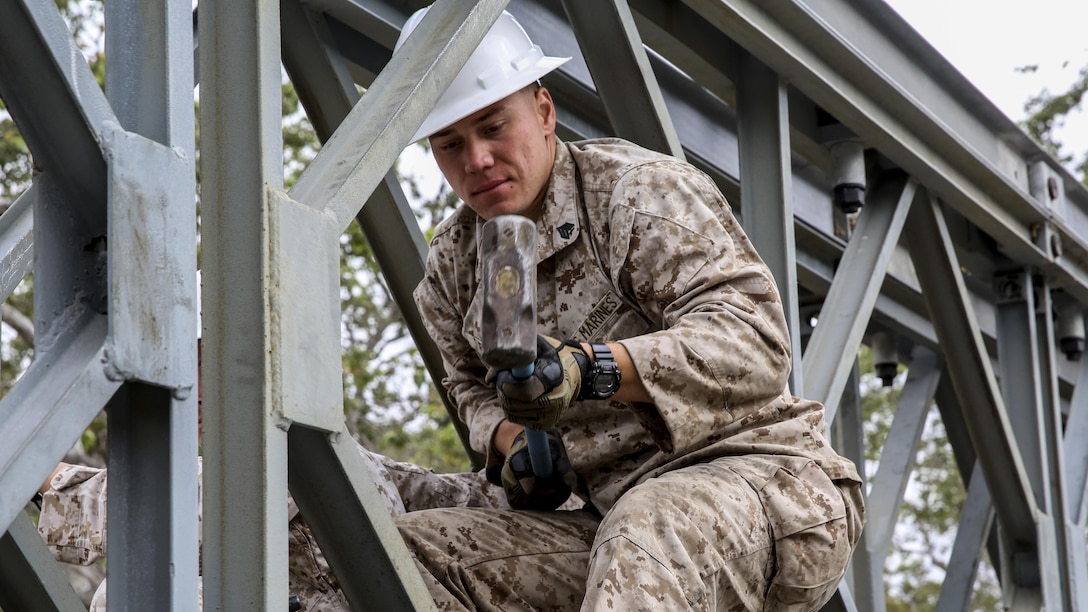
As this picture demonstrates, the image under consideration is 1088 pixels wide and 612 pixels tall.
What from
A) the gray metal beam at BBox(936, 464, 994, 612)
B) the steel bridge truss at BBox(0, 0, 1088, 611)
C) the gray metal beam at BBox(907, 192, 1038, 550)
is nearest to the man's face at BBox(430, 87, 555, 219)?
the steel bridge truss at BBox(0, 0, 1088, 611)

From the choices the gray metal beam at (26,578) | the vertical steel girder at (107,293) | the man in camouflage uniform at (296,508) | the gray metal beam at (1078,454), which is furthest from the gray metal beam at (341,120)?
the gray metal beam at (1078,454)

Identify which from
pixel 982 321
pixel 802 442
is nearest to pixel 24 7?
pixel 802 442

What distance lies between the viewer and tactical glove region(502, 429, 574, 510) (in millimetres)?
3129

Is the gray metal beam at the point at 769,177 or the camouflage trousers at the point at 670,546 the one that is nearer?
the camouflage trousers at the point at 670,546

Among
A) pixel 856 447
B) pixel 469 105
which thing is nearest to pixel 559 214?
pixel 469 105

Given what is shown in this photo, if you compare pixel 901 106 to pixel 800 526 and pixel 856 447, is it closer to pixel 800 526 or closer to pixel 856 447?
pixel 856 447

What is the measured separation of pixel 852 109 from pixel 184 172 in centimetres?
280

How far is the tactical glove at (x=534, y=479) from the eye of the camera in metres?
3.13

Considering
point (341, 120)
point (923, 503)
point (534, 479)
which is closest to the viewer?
point (534, 479)

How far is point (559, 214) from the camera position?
3221 mm

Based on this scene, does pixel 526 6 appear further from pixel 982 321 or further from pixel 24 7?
pixel 982 321

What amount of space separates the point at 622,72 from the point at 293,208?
62.1 inches

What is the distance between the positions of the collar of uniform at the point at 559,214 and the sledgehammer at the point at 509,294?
2.76ft

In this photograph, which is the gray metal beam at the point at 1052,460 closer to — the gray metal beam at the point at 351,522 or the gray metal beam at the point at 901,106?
the gray metal beam at the point at 901,106
